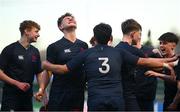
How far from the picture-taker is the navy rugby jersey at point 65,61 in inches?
369

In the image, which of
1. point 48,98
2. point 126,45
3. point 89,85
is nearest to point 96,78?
point 89,85

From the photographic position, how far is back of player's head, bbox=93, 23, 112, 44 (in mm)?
8398

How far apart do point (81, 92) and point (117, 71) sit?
1373mm

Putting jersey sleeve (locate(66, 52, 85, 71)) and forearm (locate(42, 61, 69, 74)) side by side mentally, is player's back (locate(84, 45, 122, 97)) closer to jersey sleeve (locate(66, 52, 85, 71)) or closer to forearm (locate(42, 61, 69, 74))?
jersey sleeve (locate(66, 52, 85, 71))

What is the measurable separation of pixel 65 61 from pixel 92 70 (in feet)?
3.80

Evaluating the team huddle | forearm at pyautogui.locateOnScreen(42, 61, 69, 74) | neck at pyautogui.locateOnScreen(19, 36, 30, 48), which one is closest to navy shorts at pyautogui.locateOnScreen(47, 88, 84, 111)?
the team huddle

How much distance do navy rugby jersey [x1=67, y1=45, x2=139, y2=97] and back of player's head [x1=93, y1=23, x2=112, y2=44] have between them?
0.10 metres

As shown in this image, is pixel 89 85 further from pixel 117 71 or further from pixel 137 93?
pixel 137 93

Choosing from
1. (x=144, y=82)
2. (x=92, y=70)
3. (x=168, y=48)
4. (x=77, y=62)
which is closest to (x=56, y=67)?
(x=77, y=62)

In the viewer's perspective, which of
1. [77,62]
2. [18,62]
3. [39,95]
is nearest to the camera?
[77,62]

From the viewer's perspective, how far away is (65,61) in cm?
938

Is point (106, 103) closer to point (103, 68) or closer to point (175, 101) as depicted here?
point (103, 68)

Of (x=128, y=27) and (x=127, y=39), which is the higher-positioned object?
(x=128, y=27)

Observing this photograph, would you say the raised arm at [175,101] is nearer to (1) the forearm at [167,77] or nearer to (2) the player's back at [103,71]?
(1) the forearm at [167,77]
